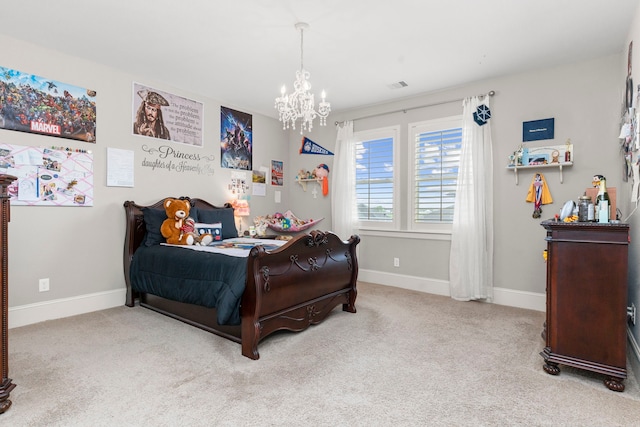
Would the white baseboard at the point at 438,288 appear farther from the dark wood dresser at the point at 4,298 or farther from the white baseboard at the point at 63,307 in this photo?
the dark wood dresser at the point at 4,298

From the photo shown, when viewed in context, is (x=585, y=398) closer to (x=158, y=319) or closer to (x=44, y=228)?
(x=158, y=319)

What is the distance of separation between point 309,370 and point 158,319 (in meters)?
1.77

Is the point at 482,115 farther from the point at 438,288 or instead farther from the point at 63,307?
the point at 63,307

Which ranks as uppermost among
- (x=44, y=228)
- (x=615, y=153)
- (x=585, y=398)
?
(x=615, y=153)

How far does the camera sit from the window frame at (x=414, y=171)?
4207 mm

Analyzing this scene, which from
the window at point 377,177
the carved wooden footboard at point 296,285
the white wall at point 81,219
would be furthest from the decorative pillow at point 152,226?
the window at point 377,177

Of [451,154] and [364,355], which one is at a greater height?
[451,154]

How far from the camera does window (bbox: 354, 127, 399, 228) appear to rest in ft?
15.2

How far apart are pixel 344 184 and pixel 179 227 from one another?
2317mm

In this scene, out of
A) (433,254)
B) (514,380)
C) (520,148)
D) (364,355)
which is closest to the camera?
(514,380)

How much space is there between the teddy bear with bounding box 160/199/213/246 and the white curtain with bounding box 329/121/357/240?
1.93 metres

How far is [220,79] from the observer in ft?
12.8

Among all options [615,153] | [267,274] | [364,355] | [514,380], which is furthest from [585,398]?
[615,153]

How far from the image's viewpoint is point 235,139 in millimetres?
4840
